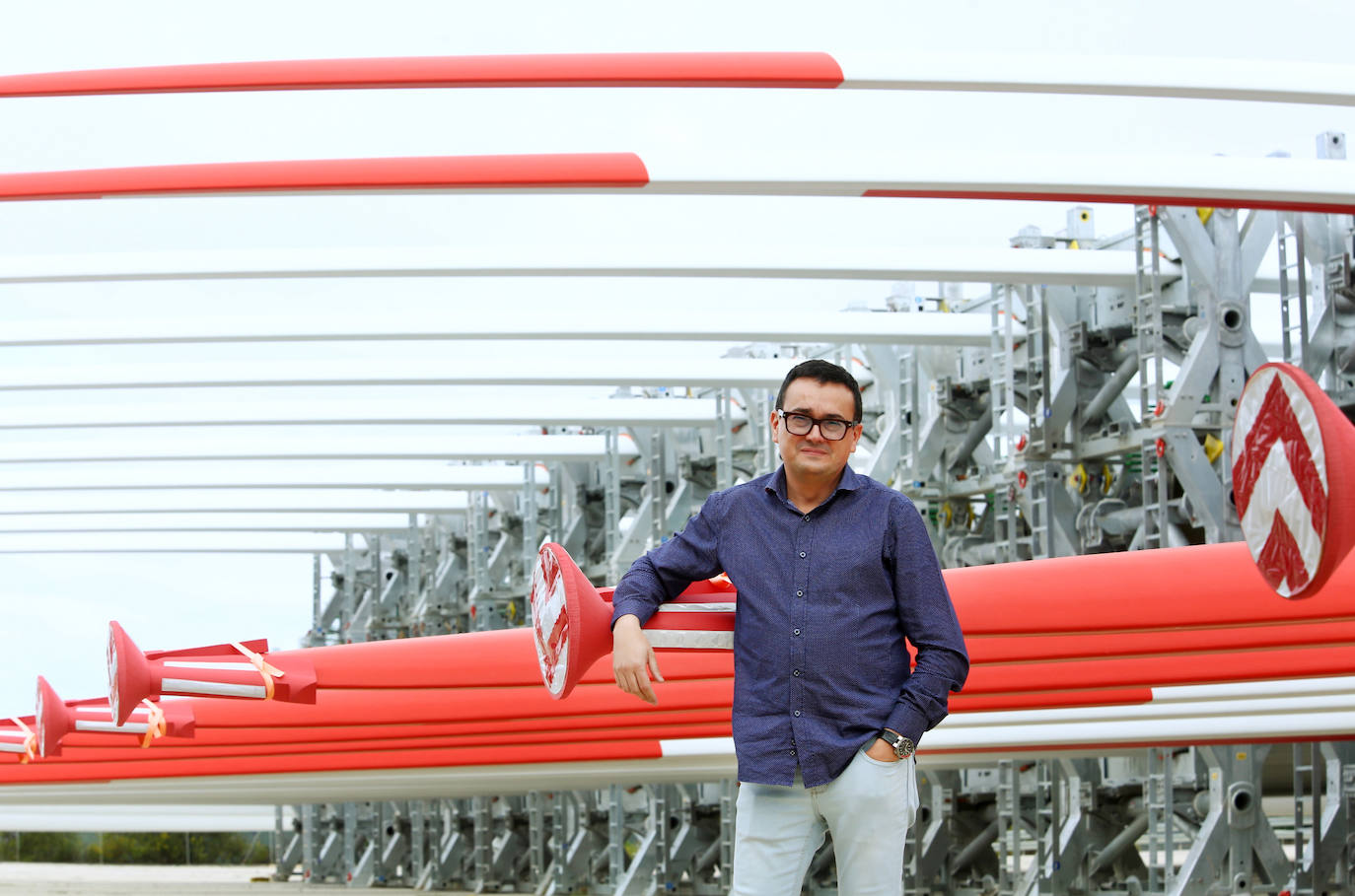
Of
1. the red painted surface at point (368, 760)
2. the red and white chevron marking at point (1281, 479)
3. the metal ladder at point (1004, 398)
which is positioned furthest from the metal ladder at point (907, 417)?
the red and white chevron marking at point (1281, 479)

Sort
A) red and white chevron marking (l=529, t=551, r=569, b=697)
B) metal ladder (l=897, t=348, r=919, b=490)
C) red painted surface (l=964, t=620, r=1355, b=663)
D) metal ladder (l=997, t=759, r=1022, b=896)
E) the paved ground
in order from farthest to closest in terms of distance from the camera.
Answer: the paved ground → metal ladder (l=897, t=348, r=919, b=490) → metal ladder (l=997, t=759, r=1022, b=896) → red painted surface (l=964, t=620, r=1355, b=663) → red and white chevron marking (l=529, t=551, r=569, b=697)

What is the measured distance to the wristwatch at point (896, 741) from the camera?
335 cm

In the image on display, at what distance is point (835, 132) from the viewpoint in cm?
938

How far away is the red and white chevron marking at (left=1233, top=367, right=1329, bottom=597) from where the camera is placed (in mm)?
3547

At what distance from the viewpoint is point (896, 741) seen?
11.0 ft

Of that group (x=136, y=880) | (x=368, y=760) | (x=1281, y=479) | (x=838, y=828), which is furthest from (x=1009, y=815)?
(x=136, y=880)

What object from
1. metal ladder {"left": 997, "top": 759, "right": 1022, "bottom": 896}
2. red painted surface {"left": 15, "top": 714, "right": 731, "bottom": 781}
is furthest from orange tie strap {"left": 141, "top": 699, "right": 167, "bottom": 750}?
metal ladder {"left": 997, "top": 759, "right": 1022, "bottom": 896}

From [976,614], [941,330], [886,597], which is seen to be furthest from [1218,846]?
[886,597]

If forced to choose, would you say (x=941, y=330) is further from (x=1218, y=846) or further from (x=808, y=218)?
(x=1218, y=846)

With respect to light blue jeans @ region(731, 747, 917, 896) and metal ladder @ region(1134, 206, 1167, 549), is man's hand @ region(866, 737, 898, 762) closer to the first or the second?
light blue jeans @ region(731, 747, 917, 896)

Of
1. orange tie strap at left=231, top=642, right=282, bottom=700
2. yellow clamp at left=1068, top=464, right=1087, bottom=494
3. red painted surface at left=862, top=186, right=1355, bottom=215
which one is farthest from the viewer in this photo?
yellow clamp at left=1068, top=464, right=1087, bottom=494

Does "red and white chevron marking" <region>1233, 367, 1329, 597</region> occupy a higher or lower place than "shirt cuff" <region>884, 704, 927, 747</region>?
higher

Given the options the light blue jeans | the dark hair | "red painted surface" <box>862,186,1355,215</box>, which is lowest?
the light blue jeans

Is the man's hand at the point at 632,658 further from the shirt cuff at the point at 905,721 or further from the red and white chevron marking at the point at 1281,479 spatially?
the red and white chevron marking at the point at 1281,479
